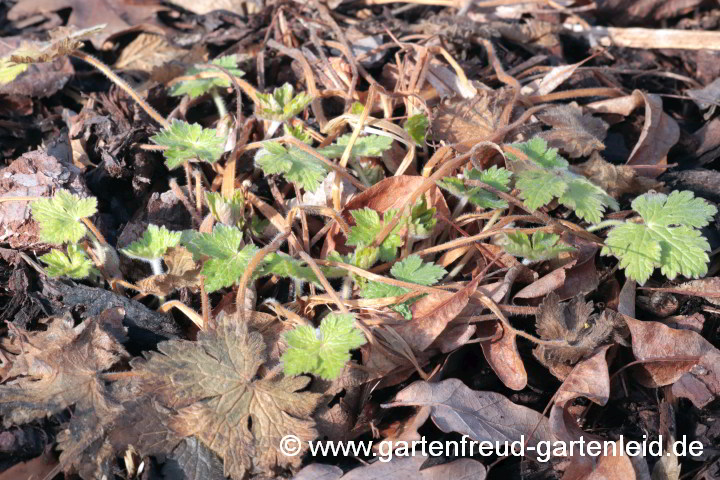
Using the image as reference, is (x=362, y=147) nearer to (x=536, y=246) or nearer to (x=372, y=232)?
(x=372, y=232)

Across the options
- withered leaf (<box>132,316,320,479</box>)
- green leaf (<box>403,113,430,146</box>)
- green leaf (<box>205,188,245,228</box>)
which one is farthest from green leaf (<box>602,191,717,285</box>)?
green leaf (<box>205,188,245,228</box>)

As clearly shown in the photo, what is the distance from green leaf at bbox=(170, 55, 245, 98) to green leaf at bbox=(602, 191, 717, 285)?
5.26 feet

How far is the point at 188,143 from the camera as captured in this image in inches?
83.9

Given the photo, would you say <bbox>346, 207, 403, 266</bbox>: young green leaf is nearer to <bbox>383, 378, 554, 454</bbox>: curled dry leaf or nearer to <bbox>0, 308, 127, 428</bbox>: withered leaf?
<bbox>383, 378, 554, 454</bbox>: curled dry leaf

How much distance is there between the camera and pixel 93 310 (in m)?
1.88

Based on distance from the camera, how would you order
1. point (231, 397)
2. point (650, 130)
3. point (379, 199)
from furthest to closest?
1. point (650, 130)
2. point (379, 199)
3. point (231, 397)

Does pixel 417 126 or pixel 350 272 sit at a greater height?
pixel 417 126

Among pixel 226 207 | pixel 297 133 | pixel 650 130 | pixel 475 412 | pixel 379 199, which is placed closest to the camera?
pixel 475 412

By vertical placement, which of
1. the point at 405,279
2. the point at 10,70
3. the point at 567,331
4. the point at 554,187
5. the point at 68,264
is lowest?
the point at 567,331

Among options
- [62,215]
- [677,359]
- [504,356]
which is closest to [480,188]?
[504,356]

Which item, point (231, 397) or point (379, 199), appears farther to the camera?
point (379, 199)

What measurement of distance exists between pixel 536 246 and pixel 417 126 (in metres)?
0.67

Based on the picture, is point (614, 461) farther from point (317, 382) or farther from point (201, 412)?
point (201, 412)

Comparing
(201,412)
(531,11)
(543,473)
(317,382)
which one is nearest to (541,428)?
(543,473)
